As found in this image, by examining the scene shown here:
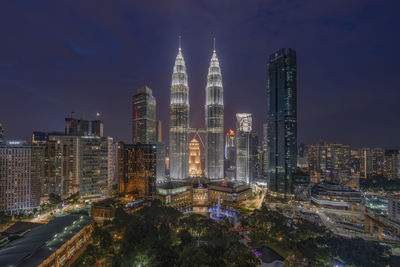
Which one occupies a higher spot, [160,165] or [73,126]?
[73,126]

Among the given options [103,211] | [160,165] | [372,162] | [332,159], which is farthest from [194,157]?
[372,162]

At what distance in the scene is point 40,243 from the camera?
88.9ft

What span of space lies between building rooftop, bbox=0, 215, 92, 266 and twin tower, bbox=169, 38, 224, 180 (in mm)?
57276

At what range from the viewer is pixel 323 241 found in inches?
1382

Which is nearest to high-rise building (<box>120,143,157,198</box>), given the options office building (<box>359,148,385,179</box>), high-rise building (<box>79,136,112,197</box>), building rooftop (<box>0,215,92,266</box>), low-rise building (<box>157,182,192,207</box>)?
low-rise building (<box>157,182,192,207</box>)

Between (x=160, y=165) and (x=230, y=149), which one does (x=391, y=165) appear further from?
(x=160, y=165)

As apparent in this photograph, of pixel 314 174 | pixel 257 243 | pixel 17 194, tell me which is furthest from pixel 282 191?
pixel 17 194

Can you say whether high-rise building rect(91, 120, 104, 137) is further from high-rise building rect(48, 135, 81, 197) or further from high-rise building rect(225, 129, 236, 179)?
high-rise building rect(225, 129, 236, 179)

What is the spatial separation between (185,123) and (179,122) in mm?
3194

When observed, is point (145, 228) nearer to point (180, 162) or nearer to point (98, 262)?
point (98, 262)

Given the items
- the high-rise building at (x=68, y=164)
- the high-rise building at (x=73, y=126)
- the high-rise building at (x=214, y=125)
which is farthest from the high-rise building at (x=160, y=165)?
the high-rise building at (x=68, y=164)

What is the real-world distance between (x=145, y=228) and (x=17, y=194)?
44327mm

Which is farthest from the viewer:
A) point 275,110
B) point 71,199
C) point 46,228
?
point 275,110

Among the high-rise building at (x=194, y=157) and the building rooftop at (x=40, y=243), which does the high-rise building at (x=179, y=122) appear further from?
the building rooftop at (x=40, y=243)
